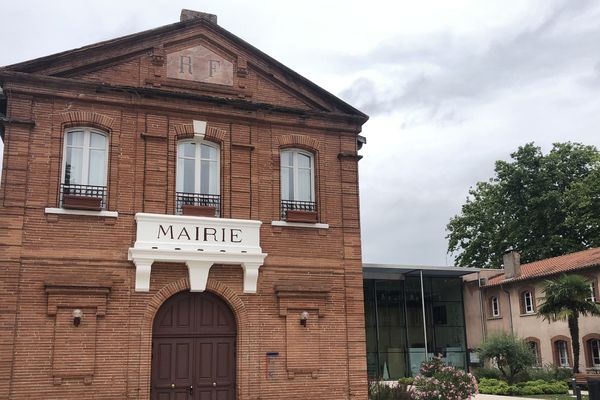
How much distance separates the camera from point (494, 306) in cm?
3666

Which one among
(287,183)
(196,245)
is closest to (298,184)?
(287,183)

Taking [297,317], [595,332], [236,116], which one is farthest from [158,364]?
[595,332]

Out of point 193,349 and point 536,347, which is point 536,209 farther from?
point 193,349

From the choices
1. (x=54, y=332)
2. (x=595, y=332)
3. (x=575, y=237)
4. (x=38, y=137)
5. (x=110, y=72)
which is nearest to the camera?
(x=54, y=332)

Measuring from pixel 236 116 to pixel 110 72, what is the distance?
10.3 ft

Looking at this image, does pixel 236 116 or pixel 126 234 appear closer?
pixel 126 234

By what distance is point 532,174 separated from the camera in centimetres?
4266

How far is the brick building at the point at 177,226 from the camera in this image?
44.4ft

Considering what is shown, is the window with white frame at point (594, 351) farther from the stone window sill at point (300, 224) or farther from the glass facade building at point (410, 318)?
the stone window sill at point (300, 224)

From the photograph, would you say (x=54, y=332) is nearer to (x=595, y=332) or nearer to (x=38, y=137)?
(x=38, y=137)

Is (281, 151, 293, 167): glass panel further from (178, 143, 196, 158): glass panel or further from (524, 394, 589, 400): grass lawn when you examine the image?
(524, 394, 589, 400): grass lawn

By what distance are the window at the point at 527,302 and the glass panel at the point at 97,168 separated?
25.7 metres

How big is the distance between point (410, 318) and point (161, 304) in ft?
81.4

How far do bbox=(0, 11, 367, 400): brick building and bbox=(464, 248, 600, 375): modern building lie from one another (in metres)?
15.5
